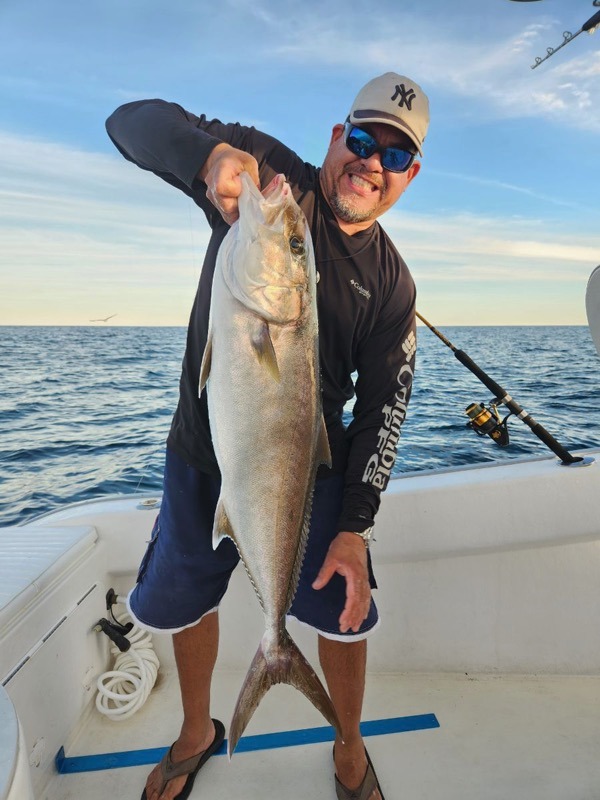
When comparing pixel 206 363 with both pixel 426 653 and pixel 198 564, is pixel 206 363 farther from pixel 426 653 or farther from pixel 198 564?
pixel 426 653

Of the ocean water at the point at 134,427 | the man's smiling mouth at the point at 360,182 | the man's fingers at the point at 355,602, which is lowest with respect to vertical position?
the ocean water at the point at 134,427

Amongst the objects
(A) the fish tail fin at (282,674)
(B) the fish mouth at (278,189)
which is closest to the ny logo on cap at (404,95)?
(B) the fish mouth at (278,189)

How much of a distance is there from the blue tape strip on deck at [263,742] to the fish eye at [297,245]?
2.20m

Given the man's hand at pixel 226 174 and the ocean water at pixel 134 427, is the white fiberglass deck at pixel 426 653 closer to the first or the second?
the ocean water at pixel 134 427

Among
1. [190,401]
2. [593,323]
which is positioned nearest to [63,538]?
[190,401]

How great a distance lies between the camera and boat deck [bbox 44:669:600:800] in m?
2.45

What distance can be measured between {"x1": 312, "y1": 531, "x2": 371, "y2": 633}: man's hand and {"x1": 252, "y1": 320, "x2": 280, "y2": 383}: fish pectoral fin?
0.81 metres

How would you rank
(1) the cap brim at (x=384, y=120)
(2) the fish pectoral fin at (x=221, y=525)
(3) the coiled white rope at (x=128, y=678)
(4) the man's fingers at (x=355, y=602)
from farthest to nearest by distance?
(3) the coiled white rope at (x=128, y=678) < (4) the man's fingers at (x=355, y=602) < (1) the cap brim at (x=384, y=120) < (2) the fish pectoral fin at (x=221, y=525)

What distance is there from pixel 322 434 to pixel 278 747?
1639 mm

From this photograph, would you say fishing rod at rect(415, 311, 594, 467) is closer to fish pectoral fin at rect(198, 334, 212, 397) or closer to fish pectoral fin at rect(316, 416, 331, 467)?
fish pectoral fin at rect(316, 416, 331, 467)

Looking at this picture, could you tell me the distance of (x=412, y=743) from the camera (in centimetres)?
270

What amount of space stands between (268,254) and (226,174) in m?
0.25

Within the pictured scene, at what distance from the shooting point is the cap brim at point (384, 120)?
213cm

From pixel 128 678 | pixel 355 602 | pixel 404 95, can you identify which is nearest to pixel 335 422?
pixel 355 602
